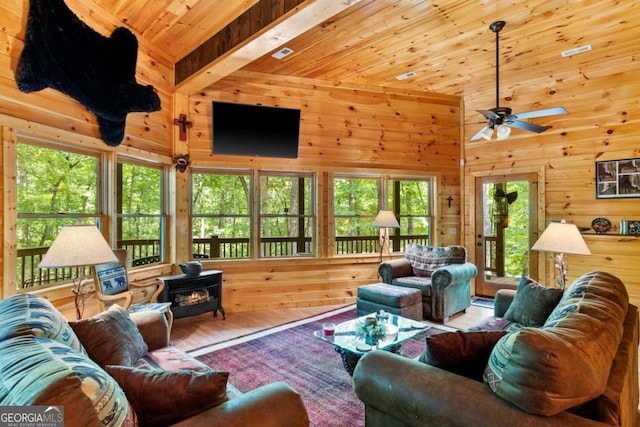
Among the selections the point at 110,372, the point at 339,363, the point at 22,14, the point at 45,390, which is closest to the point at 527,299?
the point at 339,363

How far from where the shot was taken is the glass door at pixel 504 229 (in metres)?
5.36

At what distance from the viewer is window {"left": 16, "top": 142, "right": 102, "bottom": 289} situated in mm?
2922

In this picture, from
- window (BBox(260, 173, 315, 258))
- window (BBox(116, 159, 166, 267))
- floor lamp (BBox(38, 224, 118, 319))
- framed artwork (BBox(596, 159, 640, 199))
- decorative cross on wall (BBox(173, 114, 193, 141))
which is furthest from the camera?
window (BBox(260, 173, 315, 258))

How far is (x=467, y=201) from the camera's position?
5953mm

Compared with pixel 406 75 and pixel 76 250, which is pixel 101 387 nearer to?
pixel 76 250

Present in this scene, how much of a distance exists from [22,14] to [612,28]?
5.86 meters

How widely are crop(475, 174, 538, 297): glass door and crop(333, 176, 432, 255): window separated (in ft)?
2.86

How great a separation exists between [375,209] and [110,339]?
437 centimetres

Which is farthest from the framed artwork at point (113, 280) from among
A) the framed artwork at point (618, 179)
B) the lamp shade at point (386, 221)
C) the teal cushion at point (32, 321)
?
the framed artwork at point (618, 179)

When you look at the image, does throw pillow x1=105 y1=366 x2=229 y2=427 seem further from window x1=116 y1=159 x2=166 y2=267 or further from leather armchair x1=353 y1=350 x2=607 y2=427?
window x1=116 y1=159 x2=166 y2=267

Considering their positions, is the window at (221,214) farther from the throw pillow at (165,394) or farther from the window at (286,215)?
the throw pillow at (165,394)

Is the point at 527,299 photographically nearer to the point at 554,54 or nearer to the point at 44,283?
the point at 554,54

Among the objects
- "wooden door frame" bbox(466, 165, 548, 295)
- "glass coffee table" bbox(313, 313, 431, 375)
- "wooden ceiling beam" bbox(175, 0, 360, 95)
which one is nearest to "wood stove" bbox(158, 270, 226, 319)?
"glass coffee table" bbox(313, 313, 431, 375)

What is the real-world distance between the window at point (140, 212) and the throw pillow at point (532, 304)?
13.2 feet
